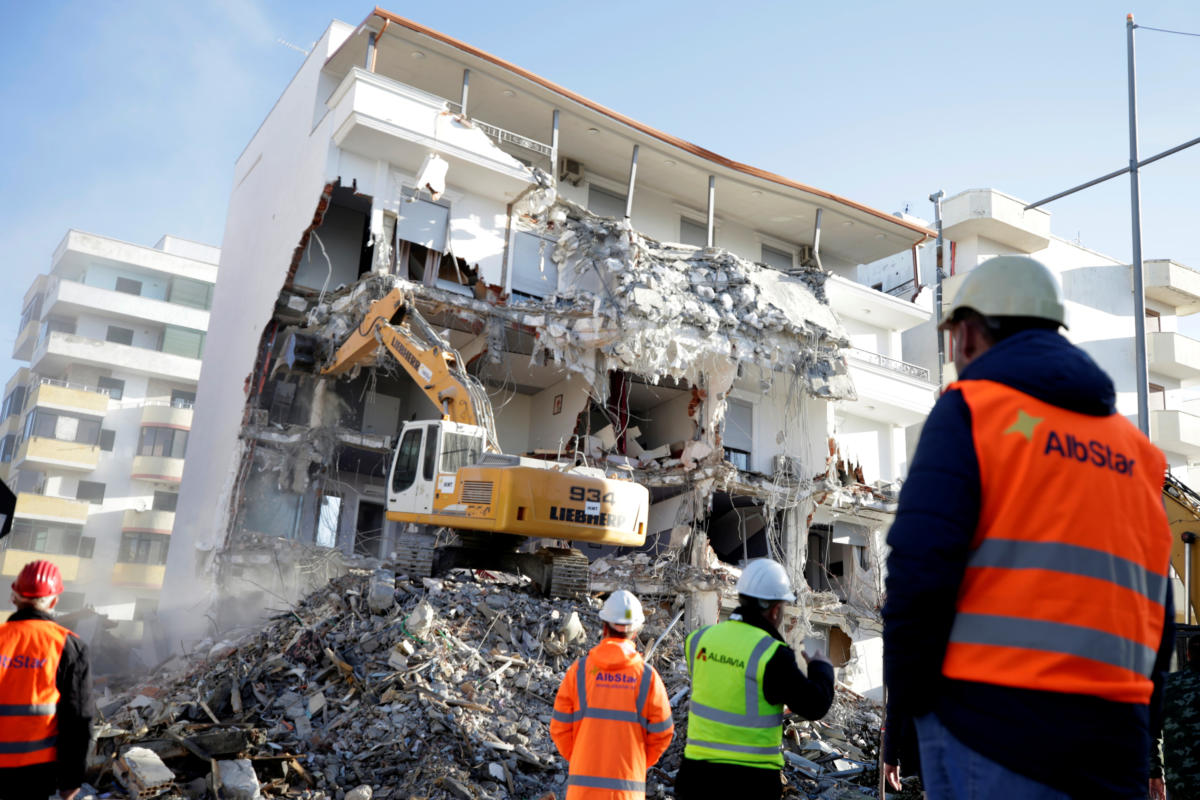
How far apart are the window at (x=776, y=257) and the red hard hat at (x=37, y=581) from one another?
25611 mm

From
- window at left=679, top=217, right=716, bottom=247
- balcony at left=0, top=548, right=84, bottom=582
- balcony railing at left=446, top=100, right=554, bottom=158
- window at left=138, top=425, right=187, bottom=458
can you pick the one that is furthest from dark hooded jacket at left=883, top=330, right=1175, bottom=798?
window at left=138, top=425, right=187, bottom=458

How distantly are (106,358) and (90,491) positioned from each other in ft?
22.6

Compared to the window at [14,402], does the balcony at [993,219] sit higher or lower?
higher

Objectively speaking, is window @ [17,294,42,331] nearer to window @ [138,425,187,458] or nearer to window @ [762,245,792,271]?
window @ [138,425,187,458]

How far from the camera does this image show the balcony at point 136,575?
44406 millimetres

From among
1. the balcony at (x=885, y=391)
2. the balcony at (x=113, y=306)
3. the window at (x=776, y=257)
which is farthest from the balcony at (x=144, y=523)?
the balcony at (x=885, y=391)

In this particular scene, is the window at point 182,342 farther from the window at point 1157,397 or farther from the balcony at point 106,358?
the window at point 1157,397

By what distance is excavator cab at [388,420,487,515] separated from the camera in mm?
12938

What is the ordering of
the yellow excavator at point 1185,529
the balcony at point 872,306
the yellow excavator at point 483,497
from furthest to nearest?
the balcony at point 872,306, the yellow excavator at point 483,497, the yellow excavator at point 1185,529

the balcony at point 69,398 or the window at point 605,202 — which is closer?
the window at point 605,202

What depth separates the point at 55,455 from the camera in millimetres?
44125

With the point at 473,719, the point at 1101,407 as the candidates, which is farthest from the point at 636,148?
the point at 1101,407

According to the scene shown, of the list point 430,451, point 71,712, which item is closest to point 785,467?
point 430,451

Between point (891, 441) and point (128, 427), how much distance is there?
37681 millimetres
